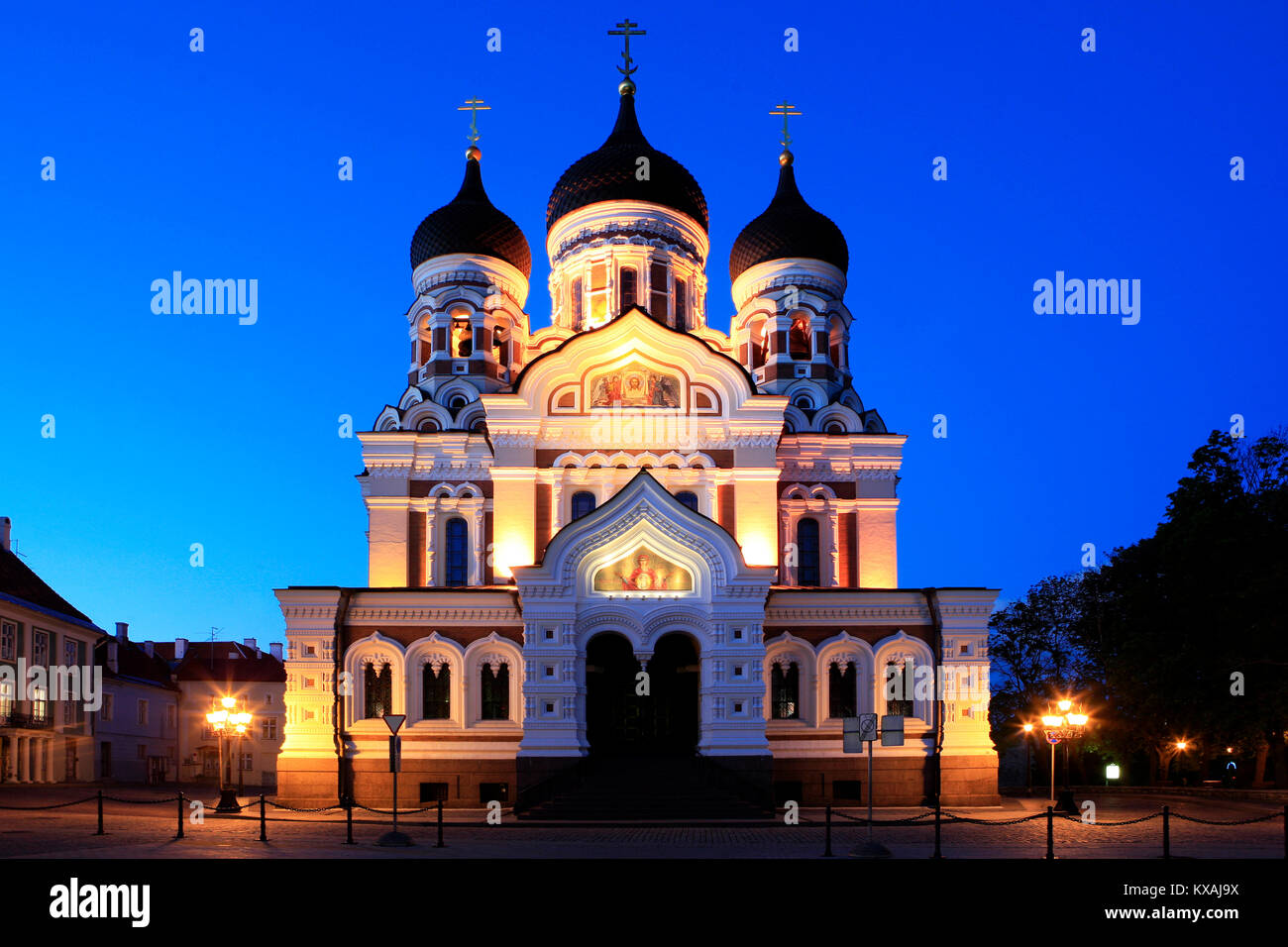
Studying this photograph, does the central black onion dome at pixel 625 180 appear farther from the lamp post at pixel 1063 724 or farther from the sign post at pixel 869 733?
the sign post at pixel 869 733

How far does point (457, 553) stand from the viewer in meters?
36.6

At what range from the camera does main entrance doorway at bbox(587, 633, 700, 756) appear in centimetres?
3197

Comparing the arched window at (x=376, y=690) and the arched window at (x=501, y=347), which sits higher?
the arched window at (x=501, y=347)

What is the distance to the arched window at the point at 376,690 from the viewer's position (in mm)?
30859

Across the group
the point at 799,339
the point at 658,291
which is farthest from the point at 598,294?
the point at 799,339

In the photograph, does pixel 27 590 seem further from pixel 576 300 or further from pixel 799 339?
pixel 799 339

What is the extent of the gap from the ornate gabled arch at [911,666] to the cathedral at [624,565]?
56mm

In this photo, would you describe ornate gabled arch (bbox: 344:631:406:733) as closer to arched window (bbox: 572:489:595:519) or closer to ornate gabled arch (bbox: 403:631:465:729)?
ornate gabled arch (bbox: 403:631:465:729)

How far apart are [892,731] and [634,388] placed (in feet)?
53.9

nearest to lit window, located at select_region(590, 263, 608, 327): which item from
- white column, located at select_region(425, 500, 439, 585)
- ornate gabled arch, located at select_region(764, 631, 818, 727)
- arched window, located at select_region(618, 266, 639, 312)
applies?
arched window, located at select_region(618, 266, 639, 312)

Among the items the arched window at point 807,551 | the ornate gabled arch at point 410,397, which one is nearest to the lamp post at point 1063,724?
the arched window at point 807,551

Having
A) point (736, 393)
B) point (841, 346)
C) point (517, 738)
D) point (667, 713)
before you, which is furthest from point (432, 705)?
point (841, 346)
